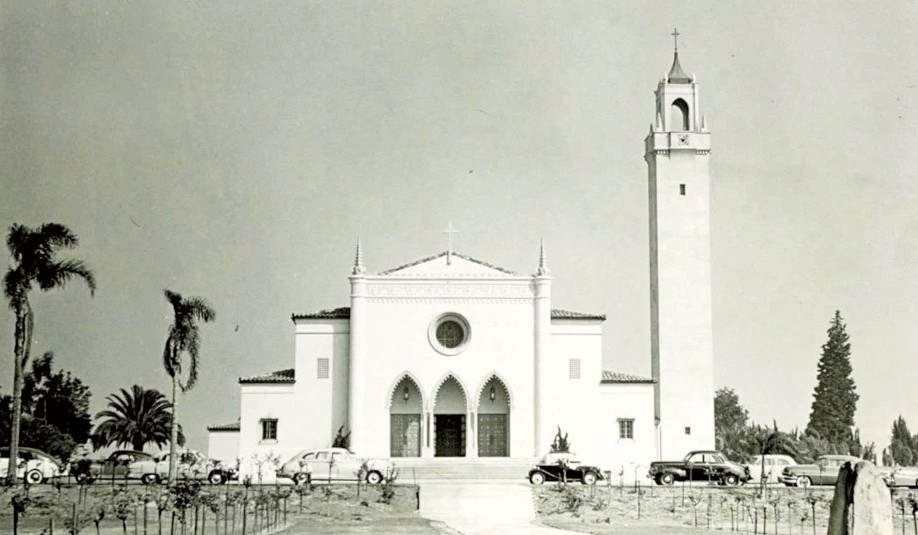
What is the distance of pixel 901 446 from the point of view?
6512 centimetres

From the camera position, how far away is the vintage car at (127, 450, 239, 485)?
35.2 m

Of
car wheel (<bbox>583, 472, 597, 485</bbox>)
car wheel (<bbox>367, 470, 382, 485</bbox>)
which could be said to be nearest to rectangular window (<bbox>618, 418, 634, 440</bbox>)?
car wheel (<bbox>583, 472, 597, 485</bbox>)

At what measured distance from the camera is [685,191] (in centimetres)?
4625

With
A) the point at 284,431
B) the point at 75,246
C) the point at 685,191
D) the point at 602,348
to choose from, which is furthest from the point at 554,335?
the point at 75,246

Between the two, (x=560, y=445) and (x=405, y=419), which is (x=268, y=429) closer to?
(x=405, y=419)

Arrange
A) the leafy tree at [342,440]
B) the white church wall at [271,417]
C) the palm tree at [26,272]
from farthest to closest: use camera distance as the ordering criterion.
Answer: the white church wall at [271,417] < the leafy tree at [342,440] < the palm tree at [26,272]

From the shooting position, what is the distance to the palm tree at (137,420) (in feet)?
168

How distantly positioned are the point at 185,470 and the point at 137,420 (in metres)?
14.8

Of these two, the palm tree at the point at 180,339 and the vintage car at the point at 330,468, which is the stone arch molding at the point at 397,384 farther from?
the palm tree at the point at 180,339

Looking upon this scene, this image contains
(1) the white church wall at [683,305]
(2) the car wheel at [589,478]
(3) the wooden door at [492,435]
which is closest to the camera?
(2) the car wheel at [589,478]

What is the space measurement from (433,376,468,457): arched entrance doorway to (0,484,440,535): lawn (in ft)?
36.5

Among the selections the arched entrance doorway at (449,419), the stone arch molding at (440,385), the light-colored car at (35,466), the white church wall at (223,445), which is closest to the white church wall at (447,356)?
the stone arch molding at (440,385)

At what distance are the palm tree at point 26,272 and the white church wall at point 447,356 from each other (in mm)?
14619

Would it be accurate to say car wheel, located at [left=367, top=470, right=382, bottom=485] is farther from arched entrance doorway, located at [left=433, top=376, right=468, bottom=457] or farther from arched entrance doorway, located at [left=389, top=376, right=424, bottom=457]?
arched entrance doorway, located at [left=433, top=376, right=468, bottom=457]
